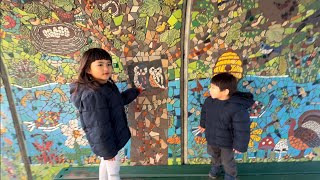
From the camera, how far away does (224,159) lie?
104 inches

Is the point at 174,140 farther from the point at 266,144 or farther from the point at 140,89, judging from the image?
the point at 266,144

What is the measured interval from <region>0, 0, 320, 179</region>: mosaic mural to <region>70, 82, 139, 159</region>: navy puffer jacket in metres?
0.48

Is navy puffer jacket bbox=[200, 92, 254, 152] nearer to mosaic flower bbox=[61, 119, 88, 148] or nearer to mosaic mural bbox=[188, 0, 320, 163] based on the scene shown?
mosaic mural bbox=[188, 0, 320, 163]

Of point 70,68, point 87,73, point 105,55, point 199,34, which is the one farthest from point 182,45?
point 70,68

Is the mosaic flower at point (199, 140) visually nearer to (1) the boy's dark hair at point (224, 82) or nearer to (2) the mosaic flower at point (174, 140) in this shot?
(2) the mosaic flower at point (174, 140)

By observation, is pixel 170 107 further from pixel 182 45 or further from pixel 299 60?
pixel 299 60

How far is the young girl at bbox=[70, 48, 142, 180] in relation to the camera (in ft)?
7.18

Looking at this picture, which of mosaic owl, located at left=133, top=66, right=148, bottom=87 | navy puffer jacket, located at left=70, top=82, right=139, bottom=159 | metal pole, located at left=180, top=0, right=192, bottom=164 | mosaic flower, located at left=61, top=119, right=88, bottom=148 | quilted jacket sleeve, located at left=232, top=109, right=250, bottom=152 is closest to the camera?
navy puffer jacket, located at left=70, top=82, right=139, bottom=159

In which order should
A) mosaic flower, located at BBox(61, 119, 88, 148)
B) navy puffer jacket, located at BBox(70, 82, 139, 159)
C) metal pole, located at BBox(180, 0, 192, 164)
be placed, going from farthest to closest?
1. mosaic flower, located at BBox(61, 119, 88, 148)
2. metal pole, located at BBox(180, 0, 192, 164)
3. navy puffer jacket, located at BBox(70, 82, 139, 159)

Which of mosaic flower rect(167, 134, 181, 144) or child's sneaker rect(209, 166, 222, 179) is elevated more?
mosaic flower rect(167, 134, 181, 144)

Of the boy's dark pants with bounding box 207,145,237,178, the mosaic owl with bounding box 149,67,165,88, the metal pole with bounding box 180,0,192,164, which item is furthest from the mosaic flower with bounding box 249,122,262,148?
the mosaic owl with bounding box 149,67,165,88

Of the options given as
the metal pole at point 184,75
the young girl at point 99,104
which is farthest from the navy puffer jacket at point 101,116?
the metal pole at point 184,75

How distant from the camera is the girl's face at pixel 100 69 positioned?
7.47 feet

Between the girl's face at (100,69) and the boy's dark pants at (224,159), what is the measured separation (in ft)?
4.05
